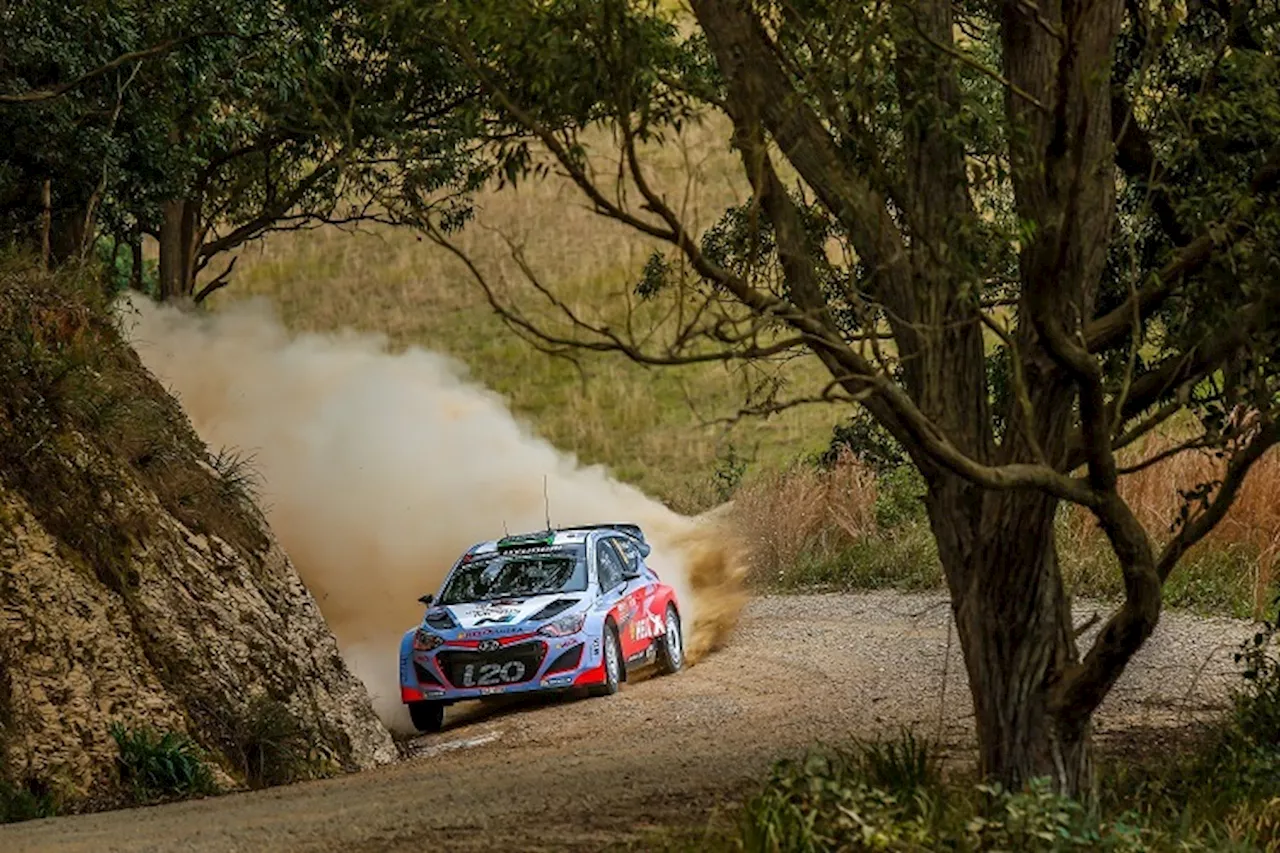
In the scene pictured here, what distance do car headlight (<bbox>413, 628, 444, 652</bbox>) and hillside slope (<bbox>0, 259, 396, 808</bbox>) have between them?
867 millimetres

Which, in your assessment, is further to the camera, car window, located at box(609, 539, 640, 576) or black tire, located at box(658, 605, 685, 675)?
black tire, located at box(658, 605, 685, 675)

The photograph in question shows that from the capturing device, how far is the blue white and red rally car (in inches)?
735

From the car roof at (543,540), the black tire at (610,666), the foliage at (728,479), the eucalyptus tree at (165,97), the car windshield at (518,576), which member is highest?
the eucalyptus tree at (165,97)

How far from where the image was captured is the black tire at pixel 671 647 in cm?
2095

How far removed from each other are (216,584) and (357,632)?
9.55m

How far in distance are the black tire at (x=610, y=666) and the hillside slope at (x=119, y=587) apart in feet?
7.17

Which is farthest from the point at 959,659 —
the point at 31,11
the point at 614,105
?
the point at 614,105

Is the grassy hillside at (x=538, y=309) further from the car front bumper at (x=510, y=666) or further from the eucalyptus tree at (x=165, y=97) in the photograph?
the car front bumper at (x=510, y=666)

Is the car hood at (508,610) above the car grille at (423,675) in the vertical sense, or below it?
above

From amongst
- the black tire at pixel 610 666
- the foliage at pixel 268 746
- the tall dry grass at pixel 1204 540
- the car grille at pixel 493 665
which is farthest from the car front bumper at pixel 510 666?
the tall dry grass at pixel 1204 540

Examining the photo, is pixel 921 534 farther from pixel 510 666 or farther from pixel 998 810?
pixel 998 810

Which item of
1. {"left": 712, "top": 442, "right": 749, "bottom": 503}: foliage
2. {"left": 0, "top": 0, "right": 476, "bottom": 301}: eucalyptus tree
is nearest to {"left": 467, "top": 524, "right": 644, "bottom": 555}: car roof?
{"left": 0, "top": 0, "right": 476, "bottom": 301}: eucalyptus tree

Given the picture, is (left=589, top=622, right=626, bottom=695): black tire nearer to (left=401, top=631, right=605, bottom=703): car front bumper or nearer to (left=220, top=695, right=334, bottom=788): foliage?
(left=401, top=631, right=605, bottom=703): car front bumper

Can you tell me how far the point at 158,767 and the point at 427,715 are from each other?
5.34 meters
